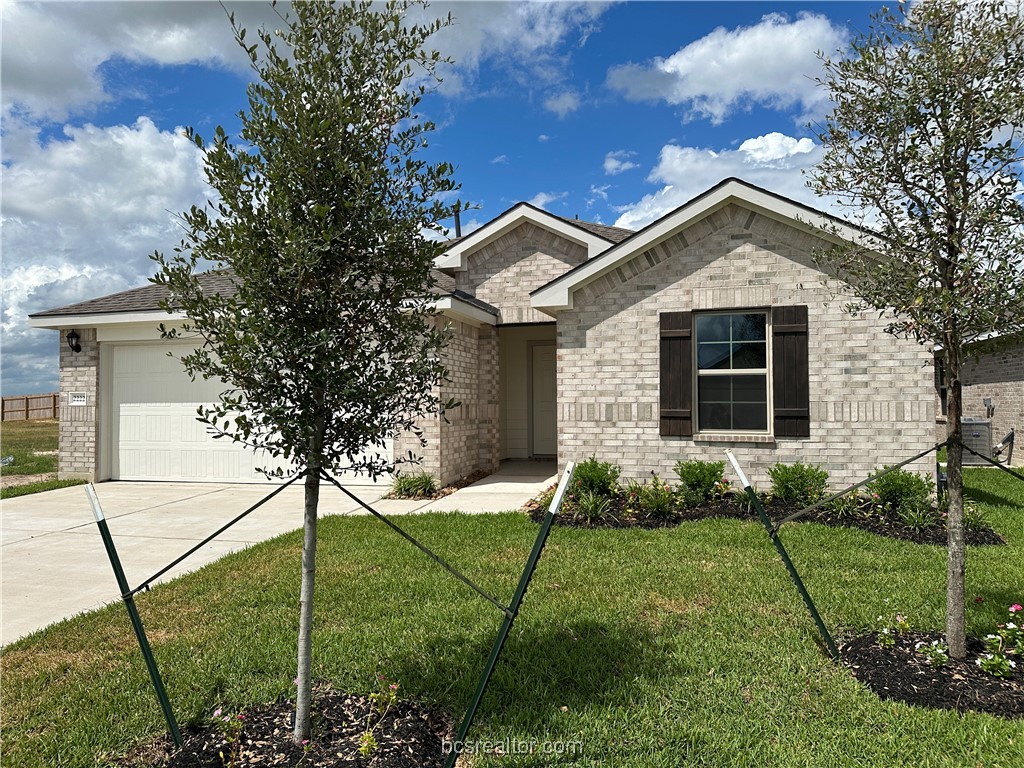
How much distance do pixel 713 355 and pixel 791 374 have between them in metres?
1.06

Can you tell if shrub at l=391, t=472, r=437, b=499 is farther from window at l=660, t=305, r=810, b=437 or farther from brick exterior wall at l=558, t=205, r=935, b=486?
window at l=660, t=305, r=810, b=437

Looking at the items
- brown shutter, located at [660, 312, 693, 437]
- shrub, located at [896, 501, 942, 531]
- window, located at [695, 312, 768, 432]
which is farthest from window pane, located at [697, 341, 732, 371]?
shrub, located at [896, 501, 942, 531]

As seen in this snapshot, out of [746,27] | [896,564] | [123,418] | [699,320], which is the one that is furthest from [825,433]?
[123,418]

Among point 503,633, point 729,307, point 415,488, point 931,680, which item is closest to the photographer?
point 503,633

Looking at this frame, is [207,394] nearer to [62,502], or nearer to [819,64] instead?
[62,502]

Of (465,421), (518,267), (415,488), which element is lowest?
(415,488)

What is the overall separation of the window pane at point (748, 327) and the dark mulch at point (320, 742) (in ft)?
22.7

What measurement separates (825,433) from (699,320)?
7.48 feet

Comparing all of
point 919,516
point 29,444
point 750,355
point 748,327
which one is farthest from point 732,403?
point 29,444

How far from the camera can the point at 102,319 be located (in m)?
10.7

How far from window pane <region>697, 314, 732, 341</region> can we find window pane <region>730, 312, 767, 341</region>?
0.35 ft

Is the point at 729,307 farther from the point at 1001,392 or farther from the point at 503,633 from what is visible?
the point at 1001,392

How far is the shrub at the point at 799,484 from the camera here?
7648 mm

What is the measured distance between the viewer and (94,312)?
10.7 metres
